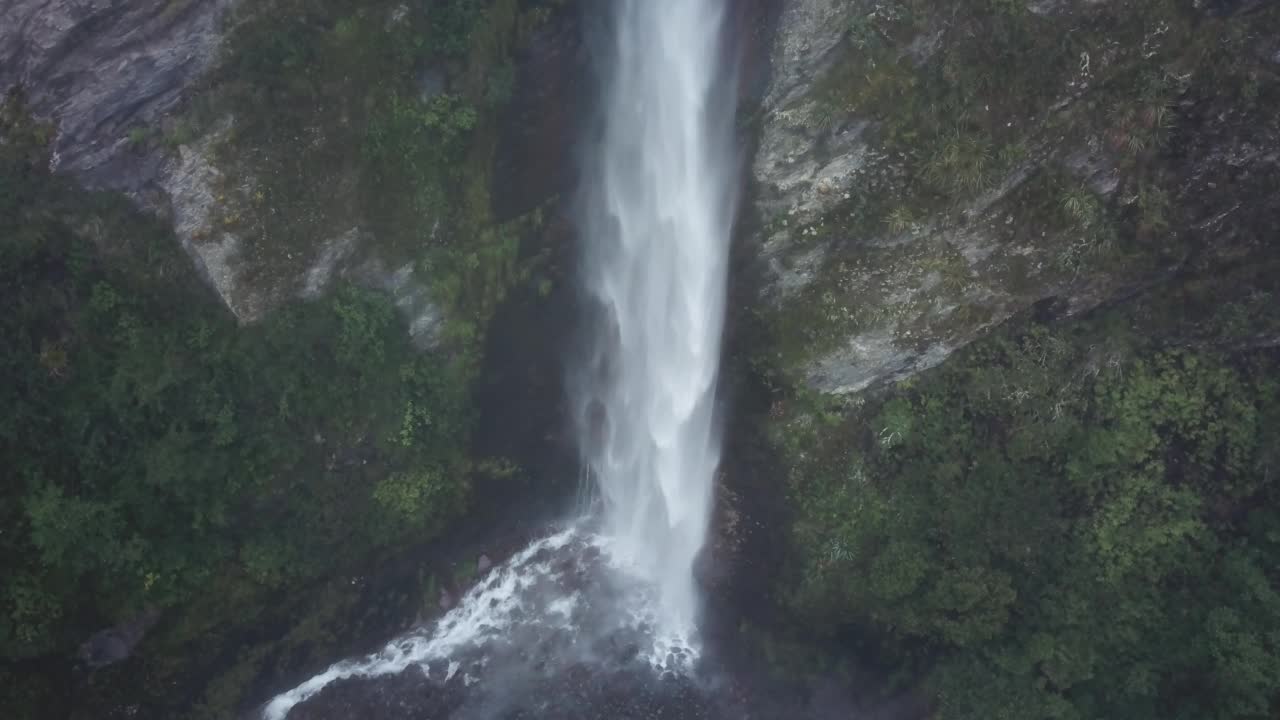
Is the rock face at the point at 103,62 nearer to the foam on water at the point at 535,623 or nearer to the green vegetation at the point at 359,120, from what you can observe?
the green vegetation at the point at 359,120

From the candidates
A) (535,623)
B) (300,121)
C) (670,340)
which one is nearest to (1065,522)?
(670,340)

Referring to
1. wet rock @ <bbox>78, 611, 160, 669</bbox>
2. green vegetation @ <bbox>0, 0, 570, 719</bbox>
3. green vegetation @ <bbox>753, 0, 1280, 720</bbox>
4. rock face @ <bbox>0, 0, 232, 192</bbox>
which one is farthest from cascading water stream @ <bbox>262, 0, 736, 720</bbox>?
rock face @ <bbox>0, 0, 232, 192</bbox>

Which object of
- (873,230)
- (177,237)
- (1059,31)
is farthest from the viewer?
(177,237)

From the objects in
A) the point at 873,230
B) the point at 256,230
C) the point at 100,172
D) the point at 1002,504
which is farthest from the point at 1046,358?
the point at 100,172

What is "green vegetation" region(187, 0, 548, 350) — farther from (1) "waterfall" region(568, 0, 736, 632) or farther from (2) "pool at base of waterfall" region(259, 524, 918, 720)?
(2) "pool at base of waterfall" region(259, 524, 918, 720)

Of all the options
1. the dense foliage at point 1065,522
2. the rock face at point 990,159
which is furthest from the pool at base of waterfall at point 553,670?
the rock face at point 990,159

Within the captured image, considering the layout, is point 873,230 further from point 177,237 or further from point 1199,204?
point 177,237
